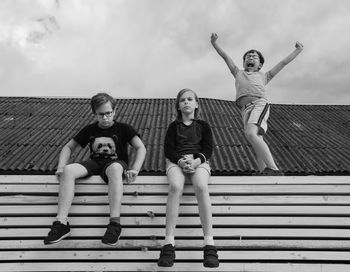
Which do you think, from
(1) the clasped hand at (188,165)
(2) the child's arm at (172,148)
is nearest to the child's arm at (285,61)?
(2) the child's arm at (172,148)

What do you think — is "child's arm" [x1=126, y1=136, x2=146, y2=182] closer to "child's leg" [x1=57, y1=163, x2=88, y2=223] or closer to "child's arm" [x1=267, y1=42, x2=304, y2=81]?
"child's leg" [x1=57, y1=163, x2=88, y2=223]

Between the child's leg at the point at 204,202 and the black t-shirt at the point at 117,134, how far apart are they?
952 mm

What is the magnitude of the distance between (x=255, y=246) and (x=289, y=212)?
0.56m

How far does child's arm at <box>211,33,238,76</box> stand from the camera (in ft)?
14.5

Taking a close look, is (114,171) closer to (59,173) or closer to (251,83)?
(59,173)

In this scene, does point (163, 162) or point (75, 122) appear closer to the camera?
point (163, 162)

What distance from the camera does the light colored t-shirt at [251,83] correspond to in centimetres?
413

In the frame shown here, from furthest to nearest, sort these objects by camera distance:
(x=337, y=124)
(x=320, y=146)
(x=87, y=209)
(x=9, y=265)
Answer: (x=337, y=124) → (x=320, y=146) → (x=87, y=209) → (x=9, y=265)

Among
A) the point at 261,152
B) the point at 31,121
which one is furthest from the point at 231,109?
the point at 261,152

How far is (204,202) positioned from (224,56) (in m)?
2.48

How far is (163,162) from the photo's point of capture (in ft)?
26.2

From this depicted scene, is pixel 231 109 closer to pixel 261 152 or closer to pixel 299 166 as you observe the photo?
pixel 299 166

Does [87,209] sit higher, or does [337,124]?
[337,124]

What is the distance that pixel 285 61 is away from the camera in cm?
420
